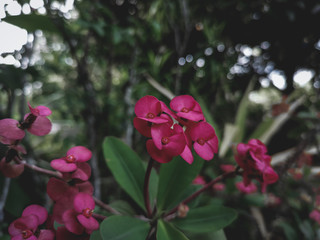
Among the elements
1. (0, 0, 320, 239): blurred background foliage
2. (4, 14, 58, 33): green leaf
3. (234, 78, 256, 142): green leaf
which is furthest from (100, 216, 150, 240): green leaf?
(234, 78, 256, 142): green leaf

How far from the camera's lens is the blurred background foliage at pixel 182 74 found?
3.27 feet

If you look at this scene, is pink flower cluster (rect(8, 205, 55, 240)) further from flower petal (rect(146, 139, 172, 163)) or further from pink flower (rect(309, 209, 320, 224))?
pink flower (rect(309, 209, 320, 224))

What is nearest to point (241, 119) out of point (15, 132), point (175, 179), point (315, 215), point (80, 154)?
point (315, 215)

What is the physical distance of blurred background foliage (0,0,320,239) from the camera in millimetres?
997

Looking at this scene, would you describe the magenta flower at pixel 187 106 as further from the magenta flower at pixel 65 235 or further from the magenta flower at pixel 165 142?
the magenta flower at pixel 65 235

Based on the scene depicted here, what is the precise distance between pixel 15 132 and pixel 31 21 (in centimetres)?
58

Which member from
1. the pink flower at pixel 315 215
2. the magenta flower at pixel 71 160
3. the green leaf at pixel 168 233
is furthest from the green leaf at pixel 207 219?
the pink flower at pixel 315 215

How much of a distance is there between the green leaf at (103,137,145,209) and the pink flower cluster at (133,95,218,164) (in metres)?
0.30

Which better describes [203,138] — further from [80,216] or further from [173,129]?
[80,216]

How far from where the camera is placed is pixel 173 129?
45 cm

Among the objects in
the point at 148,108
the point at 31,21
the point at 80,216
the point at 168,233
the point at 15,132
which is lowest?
the point at 168,233

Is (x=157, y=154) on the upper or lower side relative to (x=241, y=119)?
upper

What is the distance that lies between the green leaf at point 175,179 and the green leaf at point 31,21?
0.71 metres

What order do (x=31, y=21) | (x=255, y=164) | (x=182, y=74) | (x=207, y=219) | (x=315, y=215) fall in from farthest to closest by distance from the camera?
1. (x=182, y=74)
2. (x=315, y=215)
3. (x=31, y=21)
4. (x=207, y=219)
5. (x=255, y=164)
